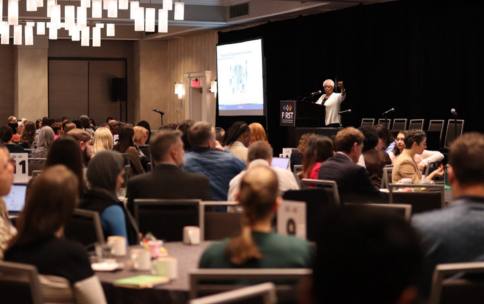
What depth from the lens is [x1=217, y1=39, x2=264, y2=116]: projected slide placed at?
19.3m

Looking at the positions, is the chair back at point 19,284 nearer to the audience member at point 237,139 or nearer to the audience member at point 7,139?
the audience member at point 237,139

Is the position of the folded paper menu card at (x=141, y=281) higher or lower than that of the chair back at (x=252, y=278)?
lower

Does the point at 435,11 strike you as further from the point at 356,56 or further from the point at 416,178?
the point at 416,178

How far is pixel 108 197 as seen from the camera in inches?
183

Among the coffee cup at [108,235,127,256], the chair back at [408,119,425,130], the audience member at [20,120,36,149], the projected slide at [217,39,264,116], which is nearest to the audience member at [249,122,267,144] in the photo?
the coffee cup at [108,235,127,256]

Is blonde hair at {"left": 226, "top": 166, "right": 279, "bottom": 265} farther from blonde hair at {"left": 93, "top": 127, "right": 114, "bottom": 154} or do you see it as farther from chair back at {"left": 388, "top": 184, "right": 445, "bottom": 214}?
blonde hair at {"left": 93, "top": 127, "right": 114, "bottom": 154}

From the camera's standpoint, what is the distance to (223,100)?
2159 centimetres

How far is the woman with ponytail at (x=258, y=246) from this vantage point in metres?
3.03

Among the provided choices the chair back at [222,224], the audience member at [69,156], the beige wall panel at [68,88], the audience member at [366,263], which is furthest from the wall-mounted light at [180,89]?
the audience member at [366,263]

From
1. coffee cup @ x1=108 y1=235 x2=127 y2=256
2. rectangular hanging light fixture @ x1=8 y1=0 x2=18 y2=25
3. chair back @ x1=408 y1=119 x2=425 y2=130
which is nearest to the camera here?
coffee cup @ x1=108 y1=235 x2=127 y2=256

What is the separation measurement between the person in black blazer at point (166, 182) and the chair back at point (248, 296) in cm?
325

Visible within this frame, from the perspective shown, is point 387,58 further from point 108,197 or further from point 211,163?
point 108,197

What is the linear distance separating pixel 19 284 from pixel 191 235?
5.51 feet

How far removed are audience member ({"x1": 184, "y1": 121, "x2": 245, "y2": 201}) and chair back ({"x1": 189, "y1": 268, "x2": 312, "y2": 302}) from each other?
158 inches
